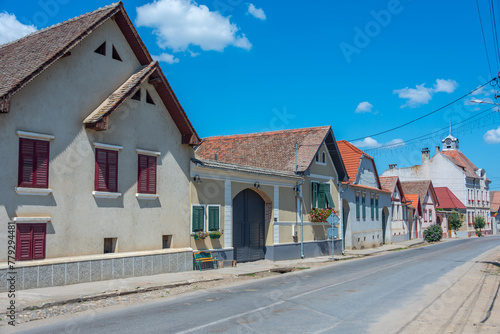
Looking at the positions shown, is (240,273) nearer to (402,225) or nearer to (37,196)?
(37,196)

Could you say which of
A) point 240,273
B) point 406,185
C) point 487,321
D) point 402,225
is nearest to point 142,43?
point 240,273

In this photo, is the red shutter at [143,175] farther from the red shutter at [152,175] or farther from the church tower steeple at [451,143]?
the church tower steeple at [451,143]

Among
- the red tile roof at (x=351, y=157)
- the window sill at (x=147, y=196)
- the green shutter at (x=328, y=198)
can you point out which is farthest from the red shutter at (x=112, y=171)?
the red tile roof at (x=351, y=157)

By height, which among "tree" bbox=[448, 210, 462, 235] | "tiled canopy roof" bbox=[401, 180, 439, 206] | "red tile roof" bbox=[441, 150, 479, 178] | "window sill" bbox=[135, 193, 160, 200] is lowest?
"tree" bbox=[448, 210, 462, 235]

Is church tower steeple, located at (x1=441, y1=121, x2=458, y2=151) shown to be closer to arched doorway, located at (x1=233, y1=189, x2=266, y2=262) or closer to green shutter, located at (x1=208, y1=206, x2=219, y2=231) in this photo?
arched doorway, located at (x1=233, y1=189, x2=266, y2=262)

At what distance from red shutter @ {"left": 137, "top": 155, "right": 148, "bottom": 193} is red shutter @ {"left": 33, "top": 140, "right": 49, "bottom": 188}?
3.45 meters

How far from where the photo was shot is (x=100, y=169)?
15070 mm

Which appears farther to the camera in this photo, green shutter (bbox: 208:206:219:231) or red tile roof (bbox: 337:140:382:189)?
red tile roof (bbox: 337:140:382:189)

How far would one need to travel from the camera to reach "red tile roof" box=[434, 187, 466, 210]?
68281 millimetres

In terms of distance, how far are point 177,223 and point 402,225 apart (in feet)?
112

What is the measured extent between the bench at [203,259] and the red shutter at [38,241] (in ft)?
20.6

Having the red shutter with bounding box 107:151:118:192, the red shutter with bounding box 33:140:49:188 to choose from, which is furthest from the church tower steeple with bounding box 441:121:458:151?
the red shutter with bounding box 33:140:49:188

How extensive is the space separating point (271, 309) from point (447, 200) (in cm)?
6477

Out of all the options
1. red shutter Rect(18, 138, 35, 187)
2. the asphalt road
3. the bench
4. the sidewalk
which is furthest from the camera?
the bench
